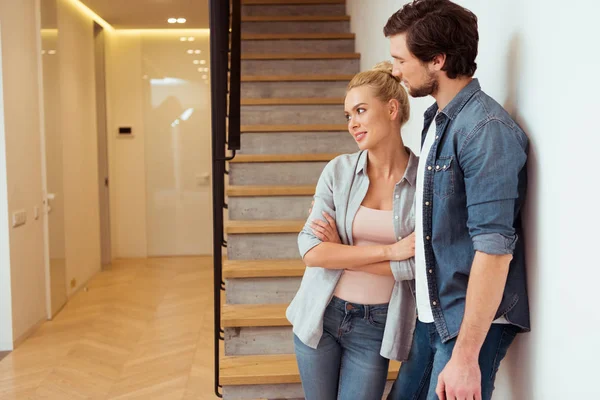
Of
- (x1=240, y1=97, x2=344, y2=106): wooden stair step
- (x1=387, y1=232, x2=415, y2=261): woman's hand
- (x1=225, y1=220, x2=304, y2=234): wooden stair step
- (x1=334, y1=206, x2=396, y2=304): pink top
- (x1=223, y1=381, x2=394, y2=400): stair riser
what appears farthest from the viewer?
(x1=240, y1=97, x2=344, y2=106): wooden stair step

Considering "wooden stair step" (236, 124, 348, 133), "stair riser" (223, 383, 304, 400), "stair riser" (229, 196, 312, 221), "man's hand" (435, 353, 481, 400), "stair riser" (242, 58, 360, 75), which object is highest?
"stair riser" (242, 58, 360, 75)

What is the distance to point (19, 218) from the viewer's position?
4.49m

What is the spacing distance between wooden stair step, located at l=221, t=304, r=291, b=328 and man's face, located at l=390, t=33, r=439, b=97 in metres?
1.61

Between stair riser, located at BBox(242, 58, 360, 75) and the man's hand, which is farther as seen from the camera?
stair riser, located at BBox(242, 58, 360, 75)

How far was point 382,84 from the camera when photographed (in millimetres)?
1739

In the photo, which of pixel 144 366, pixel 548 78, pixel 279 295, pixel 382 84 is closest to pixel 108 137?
pixel 144 366

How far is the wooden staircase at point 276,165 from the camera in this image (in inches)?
111

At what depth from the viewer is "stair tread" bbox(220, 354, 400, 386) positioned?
8.55 ft

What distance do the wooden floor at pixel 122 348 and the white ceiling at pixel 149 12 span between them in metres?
2.76

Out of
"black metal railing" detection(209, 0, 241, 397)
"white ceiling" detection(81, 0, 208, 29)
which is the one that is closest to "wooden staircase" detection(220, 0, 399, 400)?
"black metal railing" detection(209, 0, 241, 397)

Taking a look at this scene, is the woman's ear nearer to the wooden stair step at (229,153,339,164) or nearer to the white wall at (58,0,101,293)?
the wooden stair step at (229,153,339,164)

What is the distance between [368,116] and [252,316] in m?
1.40

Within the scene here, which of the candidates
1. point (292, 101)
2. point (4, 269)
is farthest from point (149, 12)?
point (4, 269)

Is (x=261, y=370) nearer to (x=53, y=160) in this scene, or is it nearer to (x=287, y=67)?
(x=287, y=67)
